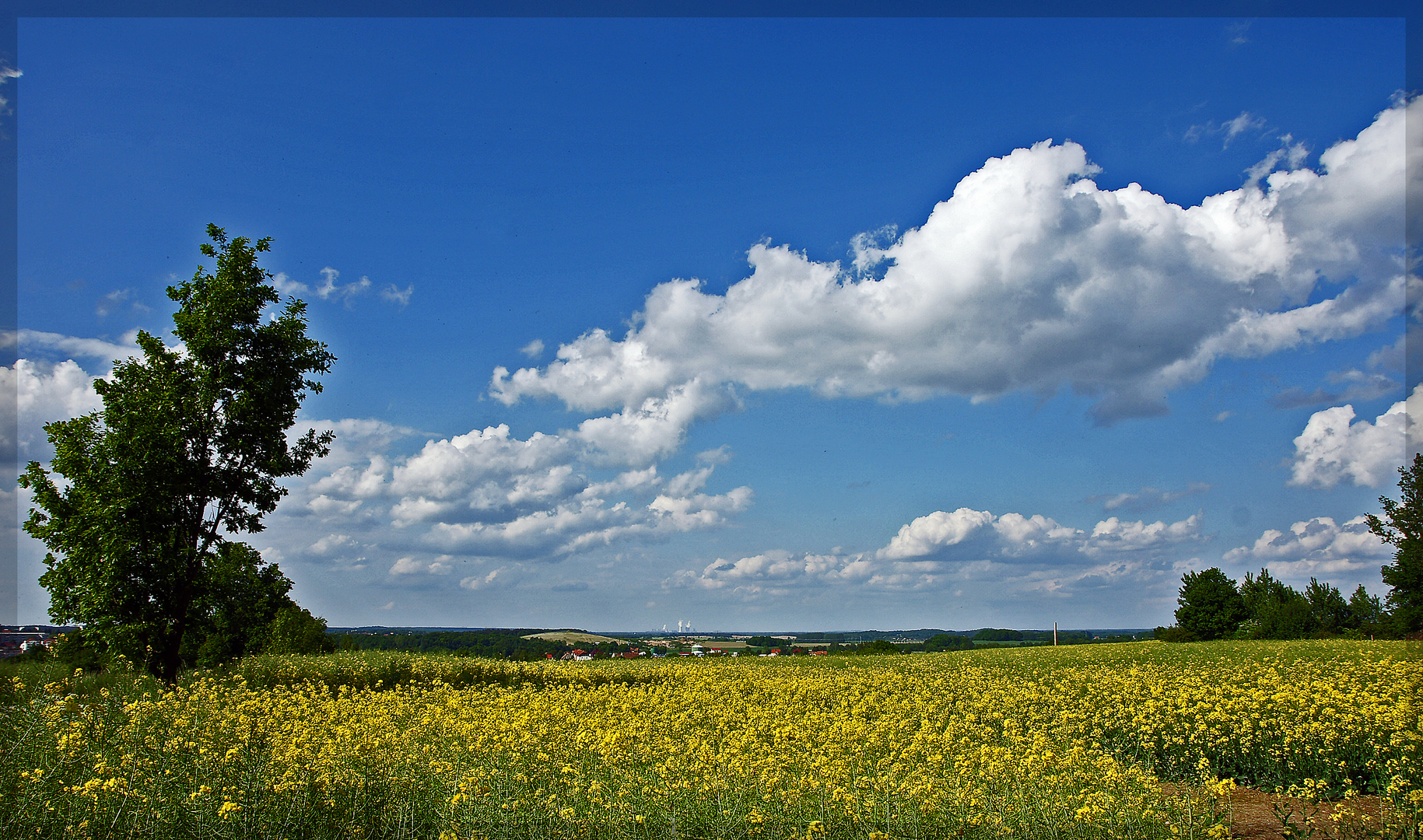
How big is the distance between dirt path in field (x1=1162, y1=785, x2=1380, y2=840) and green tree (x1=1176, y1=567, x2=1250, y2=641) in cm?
7571

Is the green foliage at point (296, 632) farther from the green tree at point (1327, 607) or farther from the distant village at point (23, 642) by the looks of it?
the green tree at point (1327, 607)

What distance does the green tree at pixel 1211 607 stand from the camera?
72.6 metres

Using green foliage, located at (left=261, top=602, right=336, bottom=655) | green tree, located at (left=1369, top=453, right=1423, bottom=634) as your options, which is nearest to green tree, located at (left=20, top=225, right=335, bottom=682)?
green foliage, located at (left=261, top=602, right=336, bottom=655)

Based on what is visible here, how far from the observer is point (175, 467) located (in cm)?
1777

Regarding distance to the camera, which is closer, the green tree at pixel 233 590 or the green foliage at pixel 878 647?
the green tree at pixel 233 590

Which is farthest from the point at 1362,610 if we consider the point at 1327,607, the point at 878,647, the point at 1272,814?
the point at 1272,814

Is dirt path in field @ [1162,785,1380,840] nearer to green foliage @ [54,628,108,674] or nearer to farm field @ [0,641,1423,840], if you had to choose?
farm field @ [0,641,1423,840]

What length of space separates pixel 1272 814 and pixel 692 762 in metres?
A: 6.53

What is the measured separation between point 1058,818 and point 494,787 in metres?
5.47

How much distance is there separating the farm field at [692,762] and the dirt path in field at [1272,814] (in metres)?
0.11

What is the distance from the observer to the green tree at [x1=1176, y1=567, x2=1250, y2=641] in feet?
238

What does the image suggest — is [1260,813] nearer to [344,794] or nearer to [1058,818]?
[1058,818]

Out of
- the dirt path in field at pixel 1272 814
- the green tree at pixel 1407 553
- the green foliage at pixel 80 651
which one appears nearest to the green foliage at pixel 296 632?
the green foliage at pixel 80 651

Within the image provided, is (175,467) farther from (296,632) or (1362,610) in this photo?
(1362,610)
